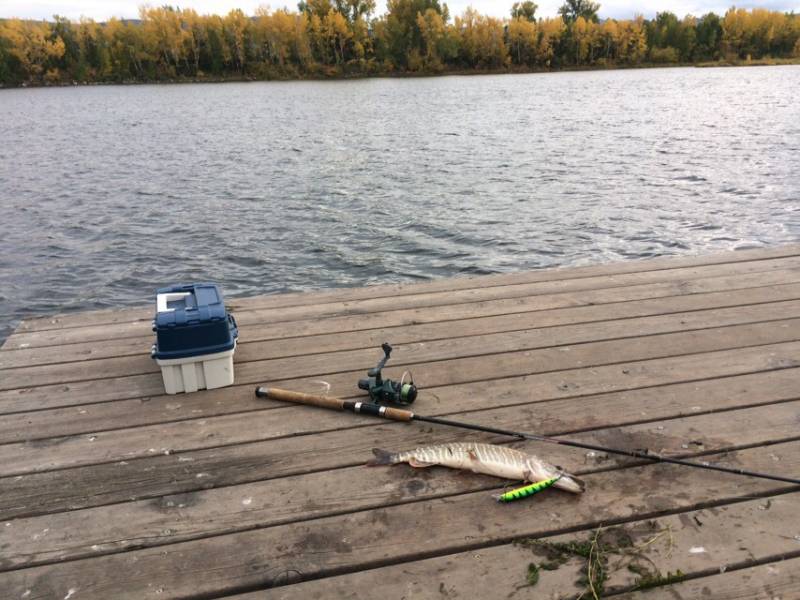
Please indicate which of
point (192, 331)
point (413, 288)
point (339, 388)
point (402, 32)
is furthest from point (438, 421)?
point (402, 32)

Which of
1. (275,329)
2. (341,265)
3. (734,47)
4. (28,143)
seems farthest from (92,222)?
(734,47)

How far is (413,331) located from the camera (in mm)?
3756

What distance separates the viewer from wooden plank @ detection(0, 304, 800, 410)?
312 cm

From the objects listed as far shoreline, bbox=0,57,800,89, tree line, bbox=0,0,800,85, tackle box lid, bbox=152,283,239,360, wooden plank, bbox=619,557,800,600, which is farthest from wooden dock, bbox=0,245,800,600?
tree line, bbox=0,0,800,85

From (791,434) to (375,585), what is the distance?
1.83 m

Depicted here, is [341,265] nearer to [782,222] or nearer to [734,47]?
[782,222]

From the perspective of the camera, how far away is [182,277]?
8820 mm

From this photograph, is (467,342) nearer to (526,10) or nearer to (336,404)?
(336,404)

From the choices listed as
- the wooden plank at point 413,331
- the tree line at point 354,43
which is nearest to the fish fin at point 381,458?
the wooden plank at point 413,331

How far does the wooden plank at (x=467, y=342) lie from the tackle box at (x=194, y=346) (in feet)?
1.06

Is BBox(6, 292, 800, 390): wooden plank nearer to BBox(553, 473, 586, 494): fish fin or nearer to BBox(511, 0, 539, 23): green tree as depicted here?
BBox(553, 473, 586, 494): fish fin

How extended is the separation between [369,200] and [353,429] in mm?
10348

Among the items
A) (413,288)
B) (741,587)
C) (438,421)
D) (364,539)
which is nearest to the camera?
(741,587)

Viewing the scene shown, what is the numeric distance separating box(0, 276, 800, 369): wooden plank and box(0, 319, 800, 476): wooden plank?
0.27 metres
